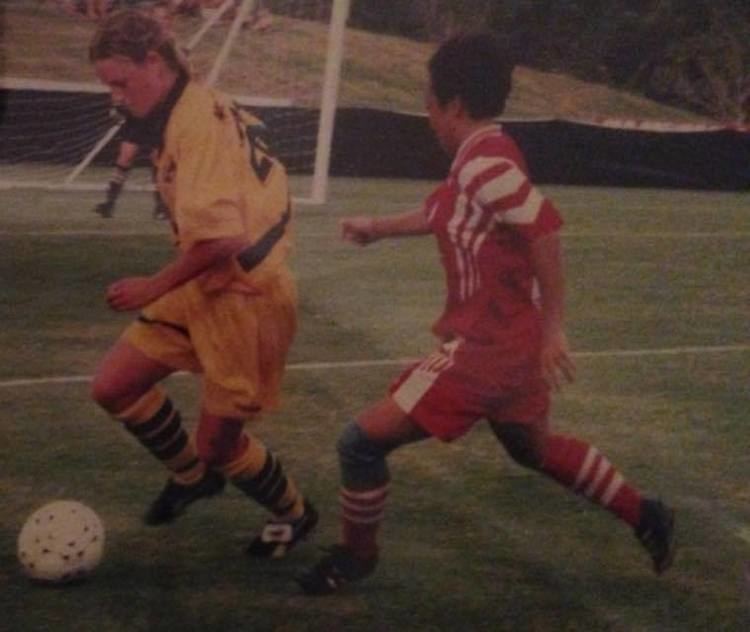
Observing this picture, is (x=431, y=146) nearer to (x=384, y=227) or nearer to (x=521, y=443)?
(x=384, y=227)

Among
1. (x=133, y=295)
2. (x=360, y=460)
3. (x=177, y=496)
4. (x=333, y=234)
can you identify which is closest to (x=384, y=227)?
(x=360, y=460)

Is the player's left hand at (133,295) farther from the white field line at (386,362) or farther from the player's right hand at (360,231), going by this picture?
the white field line at (386,362)

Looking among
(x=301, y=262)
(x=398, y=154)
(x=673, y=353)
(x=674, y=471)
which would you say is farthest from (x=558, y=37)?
(x=674, y=471)

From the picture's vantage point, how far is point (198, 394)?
6.69 meters

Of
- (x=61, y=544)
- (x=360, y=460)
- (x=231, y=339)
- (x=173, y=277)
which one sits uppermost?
(x=173, y=277)

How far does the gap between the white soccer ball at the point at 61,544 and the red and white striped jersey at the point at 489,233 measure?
116 centimetres

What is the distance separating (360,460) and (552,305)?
2.18 ft

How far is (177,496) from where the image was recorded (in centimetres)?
468

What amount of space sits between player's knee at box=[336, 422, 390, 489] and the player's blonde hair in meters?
1.10

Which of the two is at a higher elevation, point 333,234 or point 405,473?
point 405,473

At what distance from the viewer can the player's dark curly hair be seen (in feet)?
12.7

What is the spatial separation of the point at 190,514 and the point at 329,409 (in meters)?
1.67

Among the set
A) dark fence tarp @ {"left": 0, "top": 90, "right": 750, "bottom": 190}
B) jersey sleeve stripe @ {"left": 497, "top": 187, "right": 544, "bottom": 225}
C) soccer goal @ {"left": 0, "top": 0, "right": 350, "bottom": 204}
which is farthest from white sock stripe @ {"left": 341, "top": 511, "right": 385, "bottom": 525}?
dark fence tarp @ {"left": 0, "top": 90, "right": 750, "bottom": 190}

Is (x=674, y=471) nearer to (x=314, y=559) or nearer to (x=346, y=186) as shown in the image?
(x=314, y=559)
